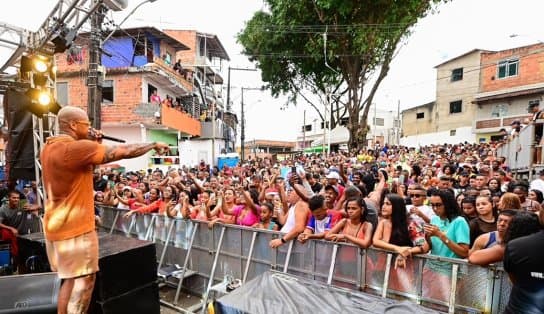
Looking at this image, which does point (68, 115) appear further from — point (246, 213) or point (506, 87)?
point (506, 87)

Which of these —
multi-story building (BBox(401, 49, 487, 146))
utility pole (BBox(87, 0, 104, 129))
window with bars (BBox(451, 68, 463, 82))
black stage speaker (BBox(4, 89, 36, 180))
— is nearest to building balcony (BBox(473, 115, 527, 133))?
multi-story building (BBox(401, 49, 487, 146))

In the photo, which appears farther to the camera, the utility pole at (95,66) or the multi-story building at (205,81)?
the multi-story building at (205,81)

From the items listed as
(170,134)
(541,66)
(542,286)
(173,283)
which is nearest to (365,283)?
(542,286)

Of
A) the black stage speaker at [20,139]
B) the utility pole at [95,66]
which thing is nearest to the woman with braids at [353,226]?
the black stage speaker at [20,139]

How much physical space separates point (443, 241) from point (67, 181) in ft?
11.0

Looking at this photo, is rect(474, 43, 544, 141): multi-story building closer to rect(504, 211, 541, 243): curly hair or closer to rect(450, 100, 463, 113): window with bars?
rect(450, 100, 463, 113): window with bars

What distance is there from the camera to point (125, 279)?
134 inches

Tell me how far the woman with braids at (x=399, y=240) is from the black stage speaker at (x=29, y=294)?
3.30m

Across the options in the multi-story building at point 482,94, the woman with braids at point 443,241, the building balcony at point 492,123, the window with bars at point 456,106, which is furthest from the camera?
the window with bars at point 456,106

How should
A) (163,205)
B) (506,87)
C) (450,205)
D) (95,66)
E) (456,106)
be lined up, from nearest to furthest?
(450,205)
(163,205)
(95,66)
(506,87)
(456,106)

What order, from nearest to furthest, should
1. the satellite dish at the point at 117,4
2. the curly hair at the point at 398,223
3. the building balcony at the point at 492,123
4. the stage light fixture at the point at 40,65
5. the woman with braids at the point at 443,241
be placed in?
the woman with braids at the point at 443,241
the curly hair at the point at 398,223
the stage light fixture at the point at 40,65
the satellite dish at the point at 117,4
the building balcony at the point at 492,123

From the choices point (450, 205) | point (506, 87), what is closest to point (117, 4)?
point (450, 205)

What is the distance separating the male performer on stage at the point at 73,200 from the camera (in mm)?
2289

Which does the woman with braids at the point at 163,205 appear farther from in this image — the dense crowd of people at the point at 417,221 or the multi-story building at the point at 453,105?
the multi-story building at the point at 453,105
